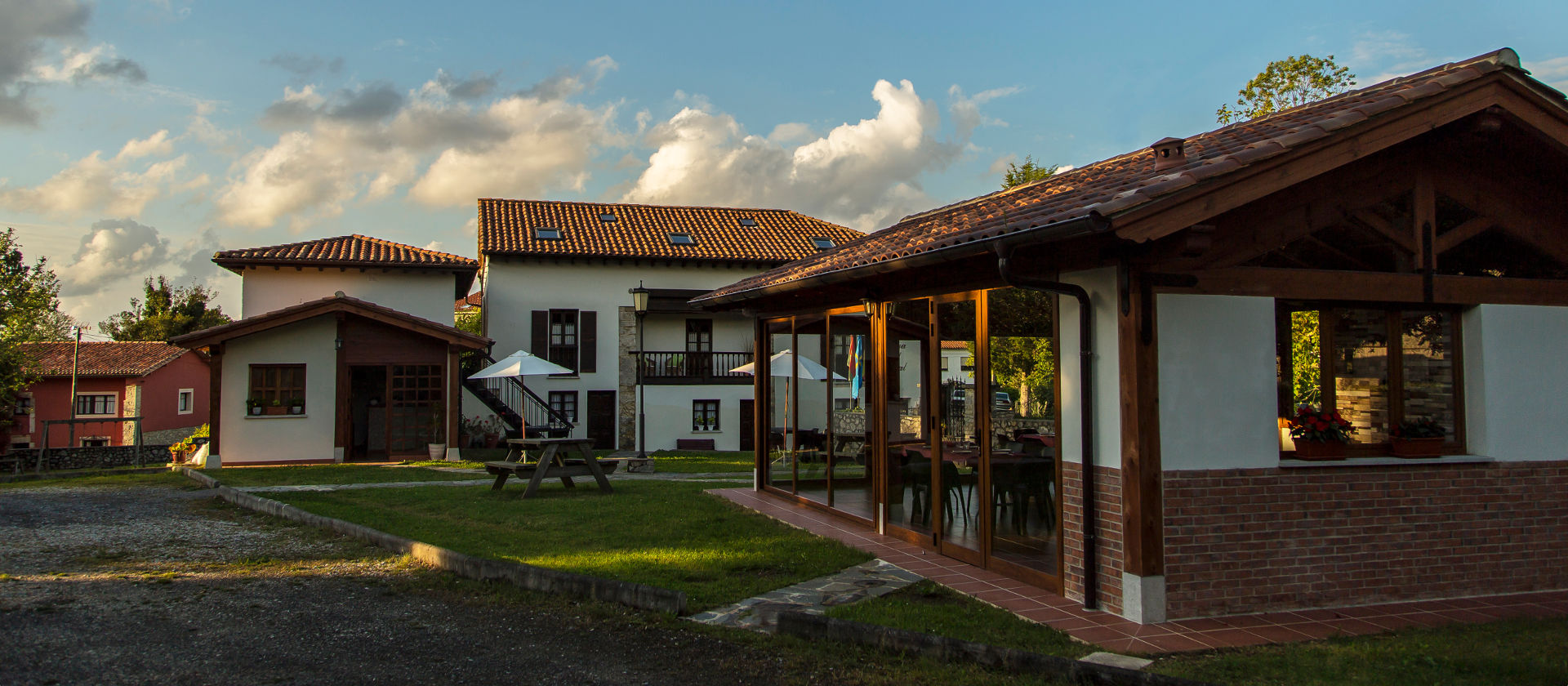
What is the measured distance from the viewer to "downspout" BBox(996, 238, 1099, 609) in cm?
551

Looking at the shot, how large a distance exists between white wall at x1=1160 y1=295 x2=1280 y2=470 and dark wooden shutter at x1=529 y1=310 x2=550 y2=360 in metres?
21.1

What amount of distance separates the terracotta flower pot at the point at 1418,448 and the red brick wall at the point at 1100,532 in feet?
6.75

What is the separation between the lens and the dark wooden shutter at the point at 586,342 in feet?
82.0

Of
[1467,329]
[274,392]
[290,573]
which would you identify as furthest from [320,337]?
[1467,329]

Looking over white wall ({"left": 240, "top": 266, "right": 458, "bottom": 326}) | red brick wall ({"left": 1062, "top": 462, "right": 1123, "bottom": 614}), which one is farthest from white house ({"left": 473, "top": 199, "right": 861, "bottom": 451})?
red brick wall ({"left": 1062, "top": 462, "right": 1123, "bottom": 614})

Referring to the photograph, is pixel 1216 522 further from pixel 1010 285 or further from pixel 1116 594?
pixel 1010 285

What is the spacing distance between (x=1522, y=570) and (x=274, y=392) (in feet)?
62.9

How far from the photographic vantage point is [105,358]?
36.8 meters

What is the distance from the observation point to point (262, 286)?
21516 millimetres

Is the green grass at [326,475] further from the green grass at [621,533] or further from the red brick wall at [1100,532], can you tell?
the red brick wall at [1100,532]

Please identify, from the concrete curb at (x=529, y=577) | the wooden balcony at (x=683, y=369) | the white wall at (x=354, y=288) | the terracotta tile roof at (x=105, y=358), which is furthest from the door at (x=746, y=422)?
the terracotta tile roof at (x=105, y=358)

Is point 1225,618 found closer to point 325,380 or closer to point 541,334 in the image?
point 325,380

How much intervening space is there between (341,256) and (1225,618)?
21035 millimetres

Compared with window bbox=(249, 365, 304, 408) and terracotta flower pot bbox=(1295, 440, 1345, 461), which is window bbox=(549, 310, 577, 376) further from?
terracotta flower pot bbox=(1295, 440, 1345, 461)
